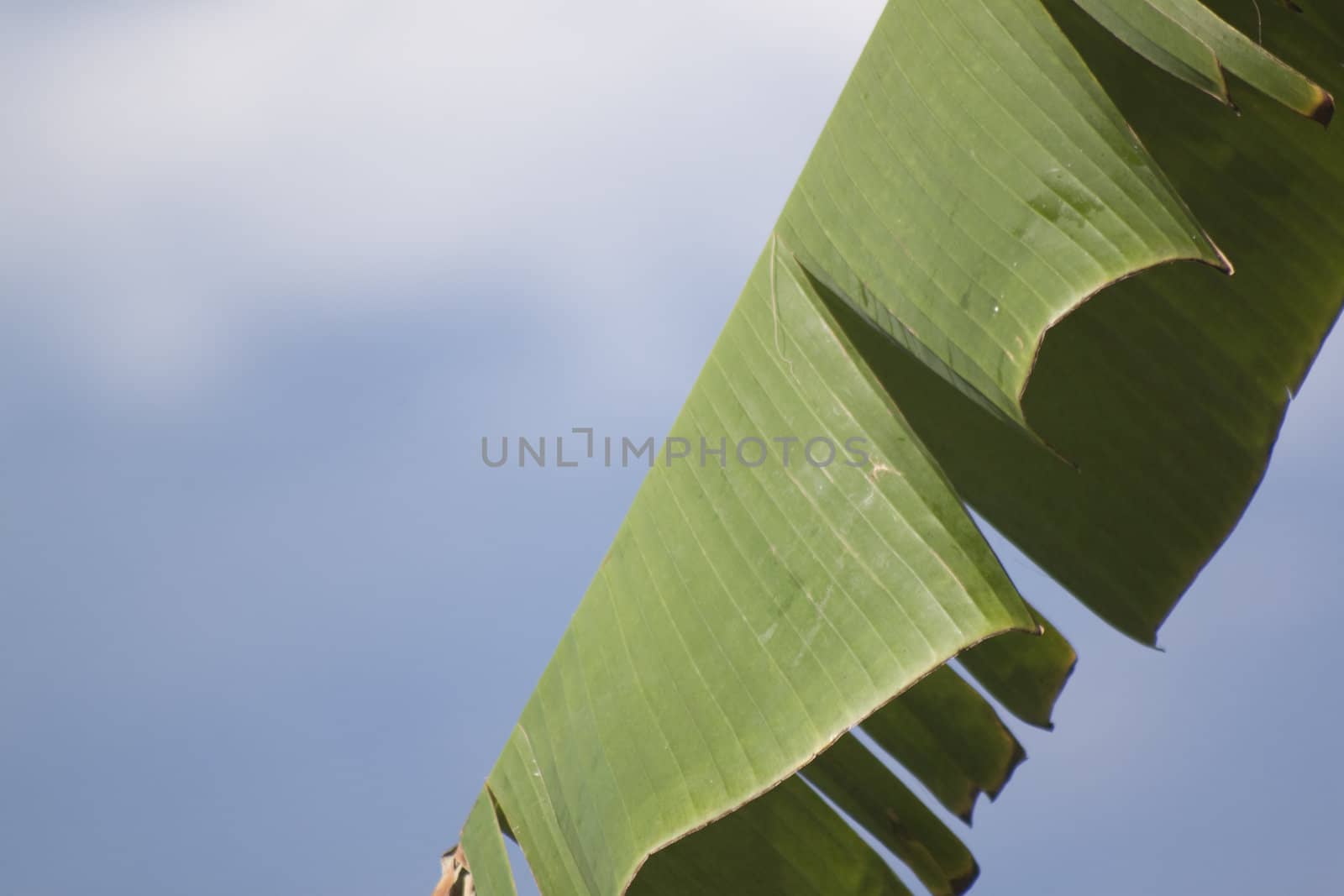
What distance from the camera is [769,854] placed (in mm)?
1269

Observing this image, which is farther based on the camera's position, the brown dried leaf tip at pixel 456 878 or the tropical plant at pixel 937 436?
the brown dried leaf tip at pixel 456 878

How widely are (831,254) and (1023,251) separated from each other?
234mm

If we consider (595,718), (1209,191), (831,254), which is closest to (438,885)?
(595,718)

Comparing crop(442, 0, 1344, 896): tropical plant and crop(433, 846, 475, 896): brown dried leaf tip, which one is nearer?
crop(442, 0, 1344, 896): tropical plant

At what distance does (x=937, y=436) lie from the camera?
1.29 meters

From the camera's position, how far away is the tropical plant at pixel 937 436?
0.85 meters

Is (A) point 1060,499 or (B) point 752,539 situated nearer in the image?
(B) point 752,539

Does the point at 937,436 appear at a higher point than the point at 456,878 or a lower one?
higher

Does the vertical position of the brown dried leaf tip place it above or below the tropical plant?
below

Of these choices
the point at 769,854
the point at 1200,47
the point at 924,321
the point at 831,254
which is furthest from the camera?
the point at 769,854

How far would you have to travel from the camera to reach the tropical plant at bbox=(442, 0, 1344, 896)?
2.80 ft

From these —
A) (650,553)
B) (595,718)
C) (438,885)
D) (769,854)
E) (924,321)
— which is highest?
(924,321)

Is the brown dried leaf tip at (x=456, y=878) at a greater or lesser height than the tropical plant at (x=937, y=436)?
lesser

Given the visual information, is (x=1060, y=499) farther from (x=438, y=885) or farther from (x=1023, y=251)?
(x=438, y=885)
